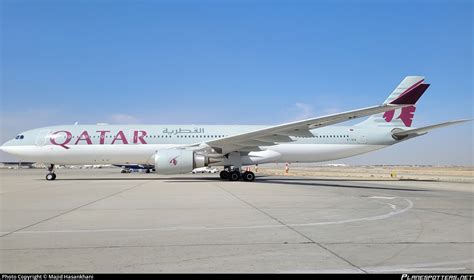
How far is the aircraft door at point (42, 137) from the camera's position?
22.2 meters

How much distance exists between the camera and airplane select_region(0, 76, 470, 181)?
19422 millimetres

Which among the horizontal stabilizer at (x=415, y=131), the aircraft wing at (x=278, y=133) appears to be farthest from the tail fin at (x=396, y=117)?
the aircraft wing at (x=278, y=133)

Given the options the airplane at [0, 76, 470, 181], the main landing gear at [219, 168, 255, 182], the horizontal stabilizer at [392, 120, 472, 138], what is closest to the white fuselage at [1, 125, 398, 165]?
the airplane at [0, 76, 470, 181]

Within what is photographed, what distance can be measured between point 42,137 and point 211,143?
10.6 m

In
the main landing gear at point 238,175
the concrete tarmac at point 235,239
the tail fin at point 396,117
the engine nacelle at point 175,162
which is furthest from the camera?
the tail fin at point 396,117

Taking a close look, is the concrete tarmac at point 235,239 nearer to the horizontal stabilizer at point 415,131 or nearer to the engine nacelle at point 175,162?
the engine nacelle at point 175,162

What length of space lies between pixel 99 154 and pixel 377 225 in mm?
18424

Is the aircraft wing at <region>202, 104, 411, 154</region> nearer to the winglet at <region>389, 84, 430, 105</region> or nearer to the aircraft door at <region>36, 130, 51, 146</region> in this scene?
the winglet at <region>389, 84, 430, 105</region>

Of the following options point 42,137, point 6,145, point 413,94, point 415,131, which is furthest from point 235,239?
point 6,145

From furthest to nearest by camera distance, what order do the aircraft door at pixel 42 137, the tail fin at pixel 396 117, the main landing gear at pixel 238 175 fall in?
1. the tail fin at pixel 396 117
2. the aircraft door at pixel 42 137
3. the main landing gear at pixel 238 175

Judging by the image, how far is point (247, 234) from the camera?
597cm

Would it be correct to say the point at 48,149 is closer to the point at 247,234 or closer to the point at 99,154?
the point at 99,154

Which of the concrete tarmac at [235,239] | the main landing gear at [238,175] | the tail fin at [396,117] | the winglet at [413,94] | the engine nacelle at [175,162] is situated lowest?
the concrete tarmac at [235,239]

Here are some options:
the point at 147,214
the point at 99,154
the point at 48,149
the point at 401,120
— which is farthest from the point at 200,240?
the point at 401,120
